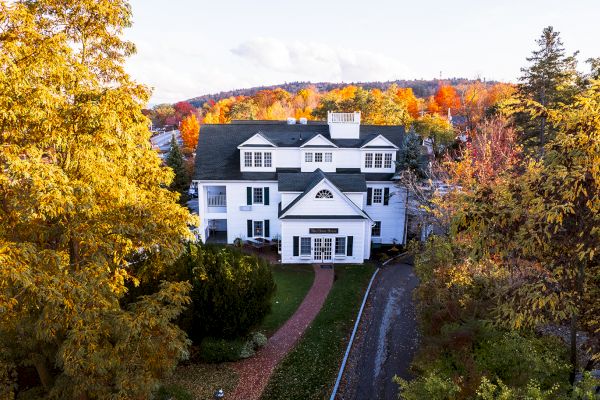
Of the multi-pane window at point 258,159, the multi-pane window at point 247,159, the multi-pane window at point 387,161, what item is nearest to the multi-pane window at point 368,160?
the multi-pane window at point 387,161

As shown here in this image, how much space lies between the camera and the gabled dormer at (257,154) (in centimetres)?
3056

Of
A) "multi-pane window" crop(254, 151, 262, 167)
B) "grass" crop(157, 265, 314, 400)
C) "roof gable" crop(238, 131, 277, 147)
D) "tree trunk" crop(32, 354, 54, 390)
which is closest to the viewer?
"tree trunk" crop(32, 354, 54, 390)

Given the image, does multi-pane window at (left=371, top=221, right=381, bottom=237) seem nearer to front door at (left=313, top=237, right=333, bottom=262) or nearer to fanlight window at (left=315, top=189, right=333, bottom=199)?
front door at (left=313, top=237, right=333, bottom=262)

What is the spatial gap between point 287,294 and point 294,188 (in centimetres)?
829

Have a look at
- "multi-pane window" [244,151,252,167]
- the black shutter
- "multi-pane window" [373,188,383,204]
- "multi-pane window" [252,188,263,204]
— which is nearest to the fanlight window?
the black shutter

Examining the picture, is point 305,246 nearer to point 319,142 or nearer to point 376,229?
point 376,229

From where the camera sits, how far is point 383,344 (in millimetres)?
17266

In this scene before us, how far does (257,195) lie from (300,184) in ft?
13.0

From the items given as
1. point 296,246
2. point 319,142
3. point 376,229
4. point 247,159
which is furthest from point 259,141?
point 376,229

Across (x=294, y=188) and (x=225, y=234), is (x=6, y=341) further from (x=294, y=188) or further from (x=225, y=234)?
(x=225, y=234)

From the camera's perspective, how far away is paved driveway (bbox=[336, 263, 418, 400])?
14.2 m

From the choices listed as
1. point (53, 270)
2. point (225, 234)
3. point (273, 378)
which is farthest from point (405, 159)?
point (53, 270)

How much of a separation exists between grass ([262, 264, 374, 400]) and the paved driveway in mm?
636

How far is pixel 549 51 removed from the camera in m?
34.9
